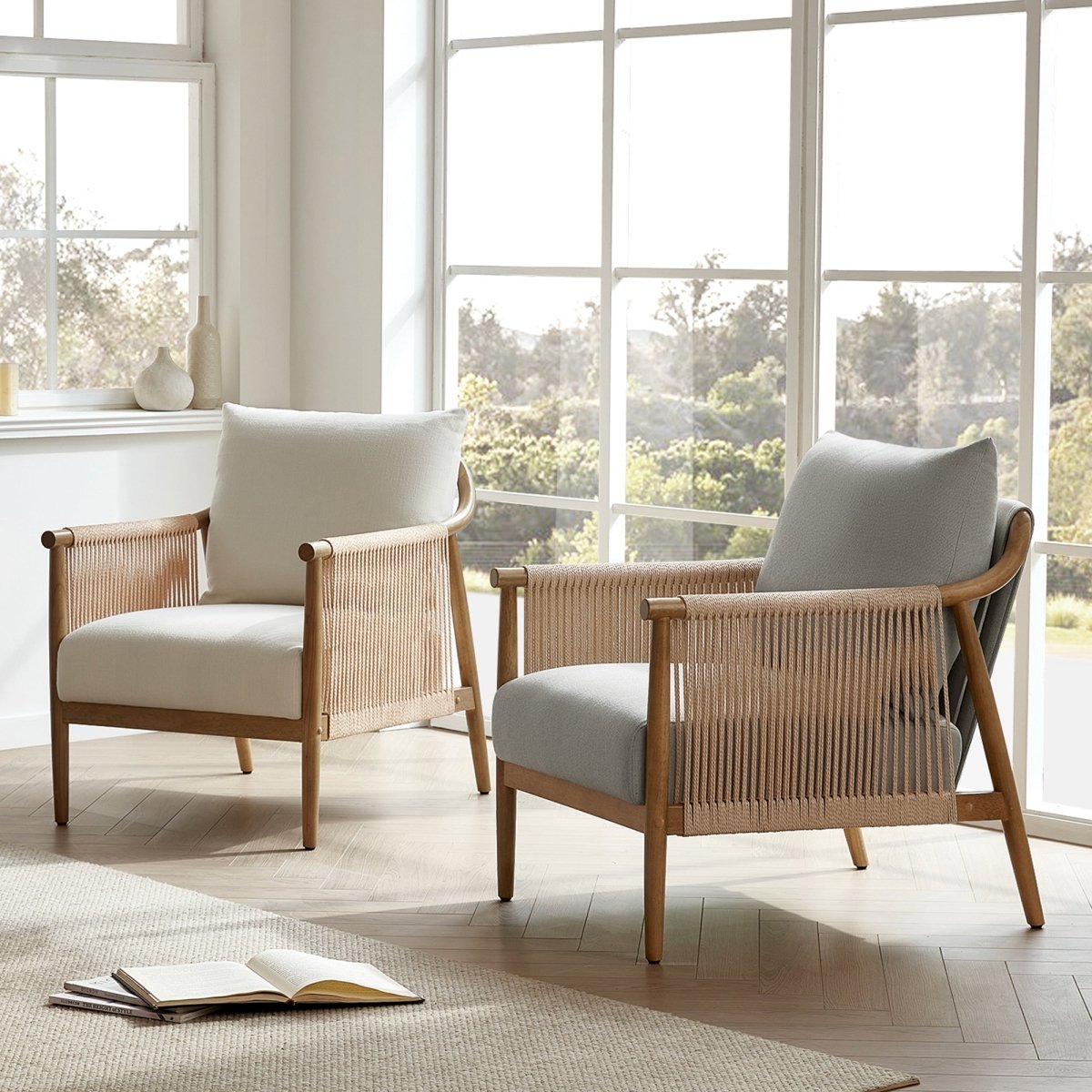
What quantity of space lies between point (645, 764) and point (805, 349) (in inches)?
59.5

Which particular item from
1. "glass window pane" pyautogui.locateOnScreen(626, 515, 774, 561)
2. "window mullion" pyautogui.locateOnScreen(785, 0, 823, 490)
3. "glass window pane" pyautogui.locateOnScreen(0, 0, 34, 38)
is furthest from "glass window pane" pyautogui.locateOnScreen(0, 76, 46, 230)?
"window mullion" pyautogui.locateOnScreen(785, 0, 823, 490)

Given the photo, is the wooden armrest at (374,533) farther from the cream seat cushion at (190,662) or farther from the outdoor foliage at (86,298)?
the outdoor foliage at (86,298)

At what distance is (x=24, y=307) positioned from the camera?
4980 millimetres

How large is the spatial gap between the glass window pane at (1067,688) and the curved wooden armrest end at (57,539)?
214 centimetres

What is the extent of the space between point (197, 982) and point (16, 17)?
304 centimetres

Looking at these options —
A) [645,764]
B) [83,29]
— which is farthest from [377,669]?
[83,29]

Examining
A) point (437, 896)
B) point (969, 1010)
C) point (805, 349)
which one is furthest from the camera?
point (805, 349)

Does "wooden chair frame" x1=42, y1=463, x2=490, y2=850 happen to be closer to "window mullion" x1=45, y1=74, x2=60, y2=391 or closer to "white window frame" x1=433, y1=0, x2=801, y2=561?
"white window frame" x1=433, y1=0, x2=801, y2=561

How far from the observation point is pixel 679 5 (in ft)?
14.9

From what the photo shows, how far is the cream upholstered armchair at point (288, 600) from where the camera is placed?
388 cm

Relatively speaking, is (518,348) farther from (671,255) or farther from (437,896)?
(437,896)

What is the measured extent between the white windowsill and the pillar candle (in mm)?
43

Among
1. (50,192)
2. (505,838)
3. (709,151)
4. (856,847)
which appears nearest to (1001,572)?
(856,847)

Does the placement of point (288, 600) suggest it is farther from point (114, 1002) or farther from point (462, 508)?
point (114, 1002)
